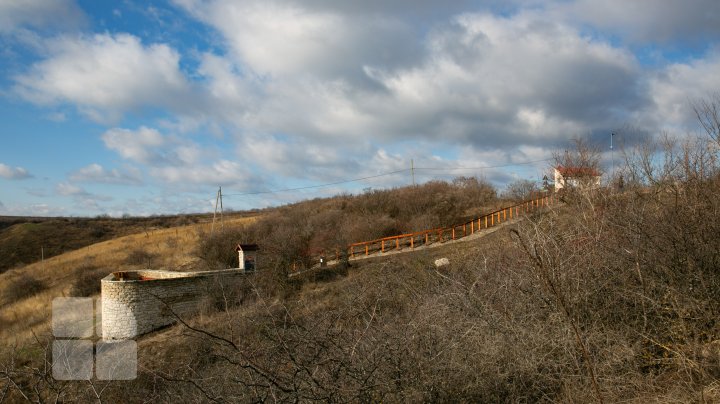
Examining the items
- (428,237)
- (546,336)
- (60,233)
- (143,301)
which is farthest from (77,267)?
(546,336)

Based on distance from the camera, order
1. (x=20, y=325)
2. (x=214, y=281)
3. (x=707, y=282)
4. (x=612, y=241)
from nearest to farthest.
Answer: (x=707, y=282) → (x=612, y=241) → (x=214, y=281) → (x=20, y=325)

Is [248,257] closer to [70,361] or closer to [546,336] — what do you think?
[70,361]

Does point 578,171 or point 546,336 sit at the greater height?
point 578,171

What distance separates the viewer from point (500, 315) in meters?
6.39

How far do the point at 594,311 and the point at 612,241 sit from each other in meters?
1.57

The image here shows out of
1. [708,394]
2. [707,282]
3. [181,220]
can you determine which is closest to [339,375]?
[708,394]

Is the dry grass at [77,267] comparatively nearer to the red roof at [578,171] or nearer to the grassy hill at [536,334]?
the grassy hill at [536,334]

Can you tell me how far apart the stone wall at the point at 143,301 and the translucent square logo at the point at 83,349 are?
94cm

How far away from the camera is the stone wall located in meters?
22.0

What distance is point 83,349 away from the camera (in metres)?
17.1

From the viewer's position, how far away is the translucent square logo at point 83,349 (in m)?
9.34

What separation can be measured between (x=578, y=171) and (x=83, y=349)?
18237 mm

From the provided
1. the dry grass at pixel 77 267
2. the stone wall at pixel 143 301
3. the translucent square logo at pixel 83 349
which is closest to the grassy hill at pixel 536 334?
the translucent square logo at pixel 83 349

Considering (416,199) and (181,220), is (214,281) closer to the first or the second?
(416,199)
